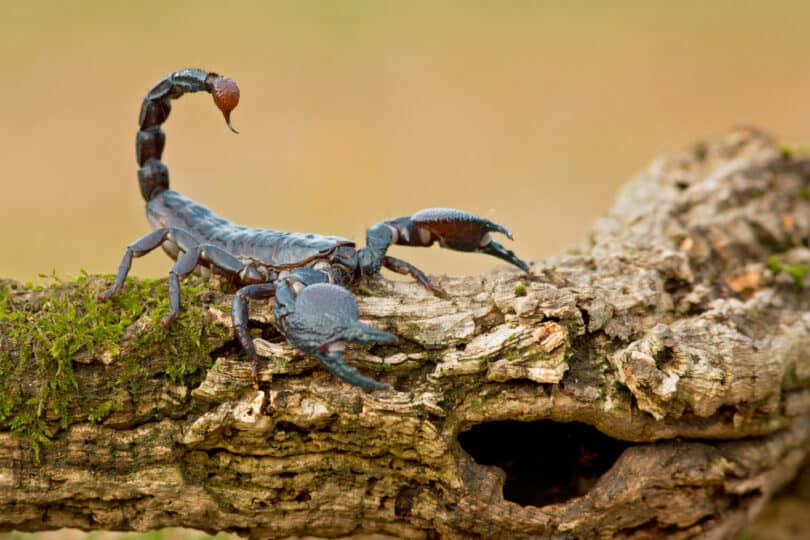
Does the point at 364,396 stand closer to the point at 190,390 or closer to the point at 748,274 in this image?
the point at 190,390

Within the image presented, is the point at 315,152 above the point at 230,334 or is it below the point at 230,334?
above

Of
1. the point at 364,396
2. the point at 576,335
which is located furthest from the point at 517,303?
the point at 364,396

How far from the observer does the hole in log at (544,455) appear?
149 inches

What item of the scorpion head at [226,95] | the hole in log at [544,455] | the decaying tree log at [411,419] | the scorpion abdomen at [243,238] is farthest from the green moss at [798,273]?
the scorpion head at [226,95]

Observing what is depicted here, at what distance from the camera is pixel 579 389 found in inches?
134

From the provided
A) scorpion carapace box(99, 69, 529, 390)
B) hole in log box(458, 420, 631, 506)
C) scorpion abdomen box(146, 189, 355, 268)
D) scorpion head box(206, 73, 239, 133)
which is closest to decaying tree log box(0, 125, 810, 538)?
hole in log box(458, 420, 631, 506)

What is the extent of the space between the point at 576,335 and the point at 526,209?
763 centimetres

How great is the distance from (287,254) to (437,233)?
0.70 m

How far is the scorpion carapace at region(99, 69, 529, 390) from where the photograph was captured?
3.18 metres

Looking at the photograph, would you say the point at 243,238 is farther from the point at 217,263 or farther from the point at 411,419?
the point at 411,419

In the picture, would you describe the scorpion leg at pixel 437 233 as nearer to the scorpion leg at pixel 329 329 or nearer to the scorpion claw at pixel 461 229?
the scorpion claw at pixel 461 229

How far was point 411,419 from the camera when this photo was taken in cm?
324

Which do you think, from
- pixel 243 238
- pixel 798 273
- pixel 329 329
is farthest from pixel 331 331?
pixel 798 273

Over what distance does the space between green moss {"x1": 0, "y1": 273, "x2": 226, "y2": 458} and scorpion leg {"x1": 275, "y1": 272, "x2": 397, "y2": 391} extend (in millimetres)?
371
